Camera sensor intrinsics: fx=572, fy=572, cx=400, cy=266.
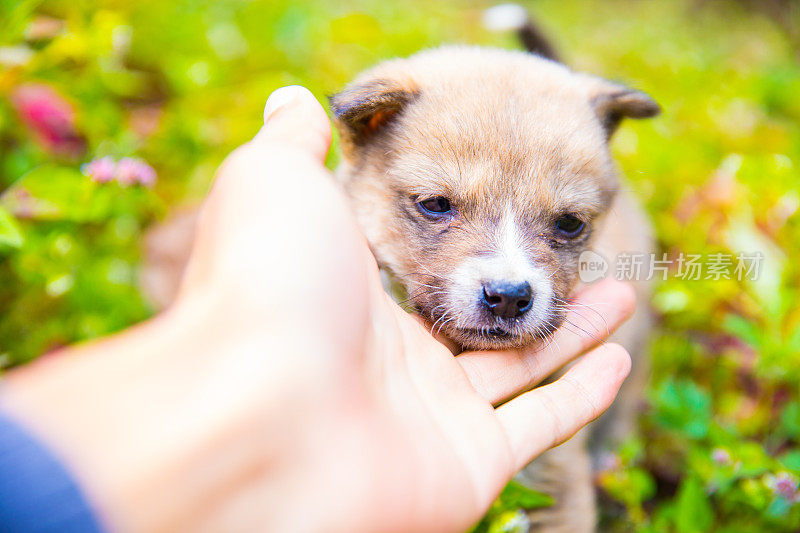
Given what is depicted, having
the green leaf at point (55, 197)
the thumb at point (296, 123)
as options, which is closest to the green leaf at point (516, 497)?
the thumb at point (296, 123)

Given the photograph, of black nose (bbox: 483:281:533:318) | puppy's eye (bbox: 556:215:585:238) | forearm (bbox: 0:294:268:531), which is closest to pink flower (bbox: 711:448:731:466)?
puppy's eye (bbox: 556:215:585:238)

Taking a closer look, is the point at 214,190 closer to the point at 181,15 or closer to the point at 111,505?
the point at 111,505

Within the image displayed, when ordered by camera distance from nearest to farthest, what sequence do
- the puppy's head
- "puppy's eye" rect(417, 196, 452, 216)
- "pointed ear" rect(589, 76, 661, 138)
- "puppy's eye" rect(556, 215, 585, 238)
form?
the puppy's head
"puppy's eye" rect(417, 196, 452, 216)
"puppy's eye" rect(556, 215, 585, 238)
"pointed ear" rect(589, 76, 661, 138)

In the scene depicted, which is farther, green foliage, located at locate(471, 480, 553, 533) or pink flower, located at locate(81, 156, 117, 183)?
pink flower, located at locate(81, 156, 117, 183)

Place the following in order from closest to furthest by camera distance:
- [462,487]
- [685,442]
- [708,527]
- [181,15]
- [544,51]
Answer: [462,487] < [708,527] < [685,442] < [544,51] < [181,15]

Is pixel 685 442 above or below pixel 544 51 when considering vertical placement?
below

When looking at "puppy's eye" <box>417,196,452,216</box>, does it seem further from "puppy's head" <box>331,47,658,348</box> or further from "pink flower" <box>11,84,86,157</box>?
"pink flower" <box>11,84,86,157</box>

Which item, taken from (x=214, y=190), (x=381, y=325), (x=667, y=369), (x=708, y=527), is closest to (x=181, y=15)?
(x=214, y=190)
